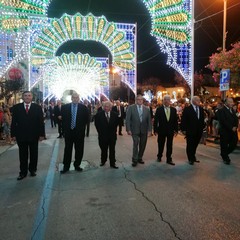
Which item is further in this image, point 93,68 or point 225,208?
Result: point 93,68

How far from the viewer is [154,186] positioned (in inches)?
261

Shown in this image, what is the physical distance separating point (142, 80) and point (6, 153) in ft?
205

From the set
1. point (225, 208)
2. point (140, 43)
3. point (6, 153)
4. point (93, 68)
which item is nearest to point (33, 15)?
point (6, 153)

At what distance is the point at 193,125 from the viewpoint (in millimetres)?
9109

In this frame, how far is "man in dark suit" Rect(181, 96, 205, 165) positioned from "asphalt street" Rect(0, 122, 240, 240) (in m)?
0.51

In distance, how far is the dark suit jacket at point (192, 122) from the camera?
29.9 feet

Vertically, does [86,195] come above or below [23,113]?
below

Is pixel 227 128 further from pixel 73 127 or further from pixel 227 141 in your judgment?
pixel 73 127

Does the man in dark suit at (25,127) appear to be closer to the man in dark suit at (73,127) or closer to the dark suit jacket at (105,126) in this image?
the man in dark suit at (73,127)

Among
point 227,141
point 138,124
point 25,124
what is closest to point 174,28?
point 227,141

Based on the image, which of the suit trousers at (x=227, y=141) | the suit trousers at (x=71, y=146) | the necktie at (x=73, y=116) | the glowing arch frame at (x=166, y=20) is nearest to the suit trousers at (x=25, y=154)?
the suit trousers at (x=71, y=146)

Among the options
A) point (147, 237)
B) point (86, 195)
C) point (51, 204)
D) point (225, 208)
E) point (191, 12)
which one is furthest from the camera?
point (191, 12)

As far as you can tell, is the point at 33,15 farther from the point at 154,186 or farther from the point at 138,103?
the point at 154,186

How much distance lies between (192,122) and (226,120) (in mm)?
838
